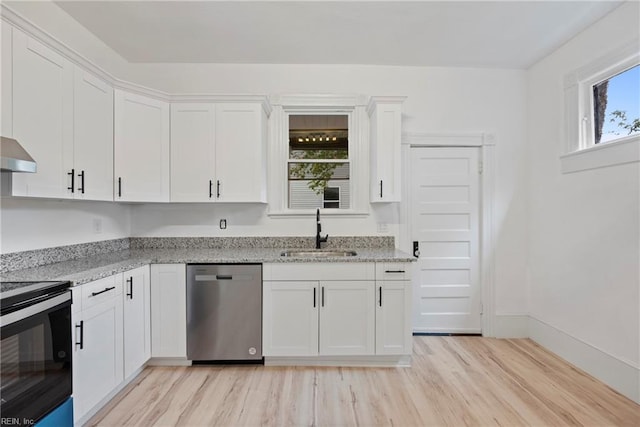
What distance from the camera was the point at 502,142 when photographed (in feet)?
10.7

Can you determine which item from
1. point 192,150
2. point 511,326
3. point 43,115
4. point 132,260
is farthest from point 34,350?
point 511,326

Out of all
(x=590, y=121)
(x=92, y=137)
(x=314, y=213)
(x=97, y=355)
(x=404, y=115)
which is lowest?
(x=97, y=355)

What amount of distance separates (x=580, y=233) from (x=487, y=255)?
0.83m

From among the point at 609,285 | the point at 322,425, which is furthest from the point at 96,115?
the point at 609,285

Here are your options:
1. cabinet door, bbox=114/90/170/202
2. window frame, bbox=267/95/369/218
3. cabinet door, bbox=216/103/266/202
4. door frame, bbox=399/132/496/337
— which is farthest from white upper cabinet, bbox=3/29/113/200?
door frame, bbox=399/132/496/337

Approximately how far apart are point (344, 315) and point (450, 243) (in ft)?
4.89

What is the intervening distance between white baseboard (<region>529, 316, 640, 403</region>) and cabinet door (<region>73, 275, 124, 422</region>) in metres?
3.53

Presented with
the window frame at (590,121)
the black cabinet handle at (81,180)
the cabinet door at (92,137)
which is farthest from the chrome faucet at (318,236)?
the window frame at (590,121)

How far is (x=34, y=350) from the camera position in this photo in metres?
1.50

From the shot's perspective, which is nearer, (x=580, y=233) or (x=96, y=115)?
(x=96, y=115)

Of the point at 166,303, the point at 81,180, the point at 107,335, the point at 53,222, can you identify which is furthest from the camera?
the point at 166,303

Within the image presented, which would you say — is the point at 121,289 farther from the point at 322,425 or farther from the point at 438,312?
the point at 438,312

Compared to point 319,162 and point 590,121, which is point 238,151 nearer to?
point 319,162

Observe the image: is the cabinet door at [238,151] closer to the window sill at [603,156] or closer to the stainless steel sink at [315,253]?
the stainless steel sink at [315,253]
